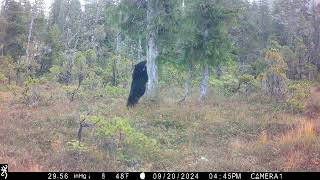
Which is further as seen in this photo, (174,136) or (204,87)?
(204,87)

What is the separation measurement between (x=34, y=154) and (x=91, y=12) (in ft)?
138

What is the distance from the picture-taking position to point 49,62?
40938 mm

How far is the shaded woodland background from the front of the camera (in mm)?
11430

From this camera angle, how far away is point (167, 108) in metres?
19.2

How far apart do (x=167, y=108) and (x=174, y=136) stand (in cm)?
438

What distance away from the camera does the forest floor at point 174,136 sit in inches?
428

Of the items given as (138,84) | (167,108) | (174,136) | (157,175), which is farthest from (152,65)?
(157,175)

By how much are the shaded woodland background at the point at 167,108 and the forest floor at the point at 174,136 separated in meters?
0.04

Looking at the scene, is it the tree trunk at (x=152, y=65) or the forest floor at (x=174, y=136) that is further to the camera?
the tree trunk at (x=152, y=65)

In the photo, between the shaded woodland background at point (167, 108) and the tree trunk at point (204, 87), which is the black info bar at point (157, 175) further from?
the tree trunk at point (204, 87)

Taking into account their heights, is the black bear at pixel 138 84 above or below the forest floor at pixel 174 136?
above

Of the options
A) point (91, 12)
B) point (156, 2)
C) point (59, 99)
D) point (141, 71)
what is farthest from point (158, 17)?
point (91, 12)

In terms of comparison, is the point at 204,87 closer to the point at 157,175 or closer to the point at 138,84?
the point at 138,84

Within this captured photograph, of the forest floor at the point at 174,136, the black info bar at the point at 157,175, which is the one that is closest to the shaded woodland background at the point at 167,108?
the forest floor at the point at 174,136
